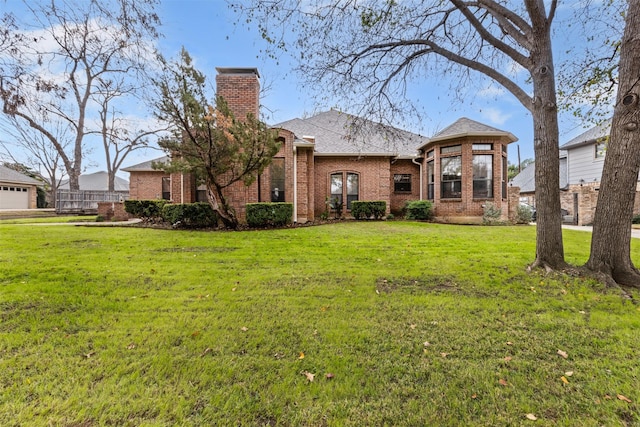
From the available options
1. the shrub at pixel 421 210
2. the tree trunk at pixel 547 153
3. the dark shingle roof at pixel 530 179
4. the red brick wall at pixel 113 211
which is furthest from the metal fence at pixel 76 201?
the dark shingle roof at pixel 530 179

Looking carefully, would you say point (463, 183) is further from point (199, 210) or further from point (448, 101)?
point (199, 210)

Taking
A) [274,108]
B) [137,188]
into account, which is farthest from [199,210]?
[137,188]

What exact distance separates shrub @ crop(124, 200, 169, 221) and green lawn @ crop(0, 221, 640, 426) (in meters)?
8.09

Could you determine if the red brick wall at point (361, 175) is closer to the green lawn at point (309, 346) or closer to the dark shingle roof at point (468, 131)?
the dark shingle roof at point (468, 131)

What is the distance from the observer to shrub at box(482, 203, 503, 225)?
1277 centimetres

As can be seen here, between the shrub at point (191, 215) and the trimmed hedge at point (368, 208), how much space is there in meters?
6.73

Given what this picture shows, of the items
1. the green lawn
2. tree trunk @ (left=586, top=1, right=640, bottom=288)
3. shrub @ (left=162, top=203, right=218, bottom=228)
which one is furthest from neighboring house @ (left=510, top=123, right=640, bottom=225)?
shrub @ (left=162, top=203, right=218, bottom=228)

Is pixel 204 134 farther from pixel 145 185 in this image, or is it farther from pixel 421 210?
pixel 145 185

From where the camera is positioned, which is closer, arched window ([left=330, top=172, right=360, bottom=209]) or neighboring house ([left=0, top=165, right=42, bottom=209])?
arched window ([left=330, top=172, right=360, bottom=209])

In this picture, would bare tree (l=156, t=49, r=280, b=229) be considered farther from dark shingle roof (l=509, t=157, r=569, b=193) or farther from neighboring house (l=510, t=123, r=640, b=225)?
dark shingle roof (l=509, t=157, r=569, b=193)

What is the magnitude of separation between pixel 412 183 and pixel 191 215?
39.0 ft

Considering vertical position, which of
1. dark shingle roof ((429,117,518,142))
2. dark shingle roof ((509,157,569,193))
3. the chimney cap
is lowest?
dark shingle roof ((509,157,569,193))

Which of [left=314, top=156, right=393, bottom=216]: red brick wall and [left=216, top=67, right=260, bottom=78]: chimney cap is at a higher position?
[left=216, top=67, right=260, bottom=78]: chimney cap

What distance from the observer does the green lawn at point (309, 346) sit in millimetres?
1839
